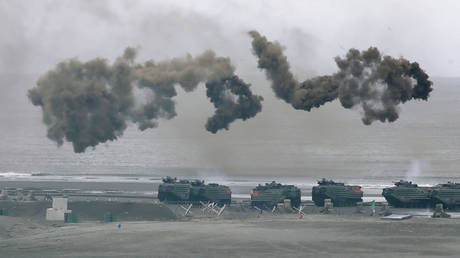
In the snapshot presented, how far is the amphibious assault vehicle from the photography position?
71375 mm

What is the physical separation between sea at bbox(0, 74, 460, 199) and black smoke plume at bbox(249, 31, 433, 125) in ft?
87.6

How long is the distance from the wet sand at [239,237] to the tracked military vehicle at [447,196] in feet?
19.8

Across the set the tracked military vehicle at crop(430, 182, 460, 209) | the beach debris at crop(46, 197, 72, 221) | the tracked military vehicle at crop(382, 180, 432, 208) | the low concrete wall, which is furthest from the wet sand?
the tracked military vehicle at crop(430, 182, 460, 209)

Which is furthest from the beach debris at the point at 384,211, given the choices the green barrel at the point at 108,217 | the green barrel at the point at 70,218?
the green barrel at the point at 70,218

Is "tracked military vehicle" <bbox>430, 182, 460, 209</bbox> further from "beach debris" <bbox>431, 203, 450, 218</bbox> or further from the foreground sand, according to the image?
the foreground sand

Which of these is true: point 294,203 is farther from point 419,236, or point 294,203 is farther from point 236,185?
point 236,185

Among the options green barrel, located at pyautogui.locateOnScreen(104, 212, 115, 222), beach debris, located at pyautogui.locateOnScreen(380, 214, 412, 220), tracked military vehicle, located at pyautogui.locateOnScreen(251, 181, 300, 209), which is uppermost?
tracked military vehicle, located at pyautogui.locateOnScreen(251, 181, 300, 209)

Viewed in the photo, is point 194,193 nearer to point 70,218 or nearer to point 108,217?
point 108,217

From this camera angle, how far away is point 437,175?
12825 cm

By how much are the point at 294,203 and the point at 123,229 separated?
19.0 metres

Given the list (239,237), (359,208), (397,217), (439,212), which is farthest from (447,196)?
(239,237)

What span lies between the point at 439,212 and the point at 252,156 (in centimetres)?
8512

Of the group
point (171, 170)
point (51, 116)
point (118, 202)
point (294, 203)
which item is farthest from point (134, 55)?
point (171, 170)

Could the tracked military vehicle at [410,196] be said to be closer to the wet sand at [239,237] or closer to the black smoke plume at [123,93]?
the wet sand at [239,237]
